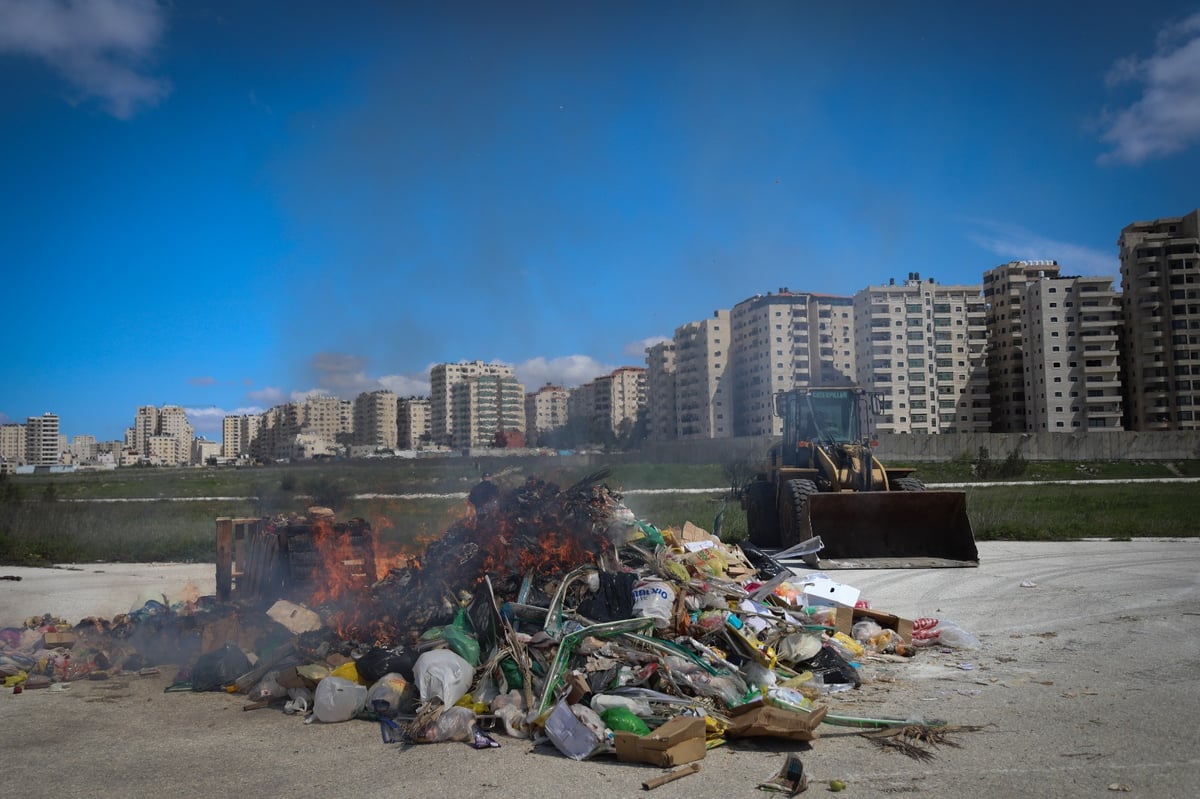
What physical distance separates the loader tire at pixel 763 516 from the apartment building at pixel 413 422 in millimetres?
9953

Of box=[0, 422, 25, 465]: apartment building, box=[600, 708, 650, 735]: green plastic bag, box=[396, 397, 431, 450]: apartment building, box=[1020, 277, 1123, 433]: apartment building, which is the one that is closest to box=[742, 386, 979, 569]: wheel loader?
box=[600, 708, 650, 735]: green plastic bag

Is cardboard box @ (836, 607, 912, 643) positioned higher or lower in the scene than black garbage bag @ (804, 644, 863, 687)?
higher

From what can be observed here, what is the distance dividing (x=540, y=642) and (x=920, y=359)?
84.2 meters

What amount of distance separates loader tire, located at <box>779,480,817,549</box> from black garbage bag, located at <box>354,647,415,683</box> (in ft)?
27.4

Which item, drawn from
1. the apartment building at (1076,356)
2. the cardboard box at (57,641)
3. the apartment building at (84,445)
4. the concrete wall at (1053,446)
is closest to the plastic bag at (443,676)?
the cardboard box at (57,641)

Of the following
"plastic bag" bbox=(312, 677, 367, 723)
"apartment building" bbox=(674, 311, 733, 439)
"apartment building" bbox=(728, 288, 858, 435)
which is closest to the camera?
"plastic bag" bbox=(312, 677, 367, 723)

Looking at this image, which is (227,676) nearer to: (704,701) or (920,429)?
(704,701)

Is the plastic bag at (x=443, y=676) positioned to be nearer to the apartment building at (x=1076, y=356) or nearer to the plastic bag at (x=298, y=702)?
the plastic bag at (x=298, y=702)

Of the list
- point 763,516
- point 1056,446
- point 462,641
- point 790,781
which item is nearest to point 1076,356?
point 1056,446

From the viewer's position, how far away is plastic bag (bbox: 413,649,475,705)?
6.06 meters

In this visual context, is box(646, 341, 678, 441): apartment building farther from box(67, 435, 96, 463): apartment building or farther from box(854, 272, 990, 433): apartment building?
box(67, 435, 96, 463): apartment building

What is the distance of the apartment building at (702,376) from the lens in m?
91.4

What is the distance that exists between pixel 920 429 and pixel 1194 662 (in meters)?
80.7

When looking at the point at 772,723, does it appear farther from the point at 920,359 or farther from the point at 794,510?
the point at 920,359
